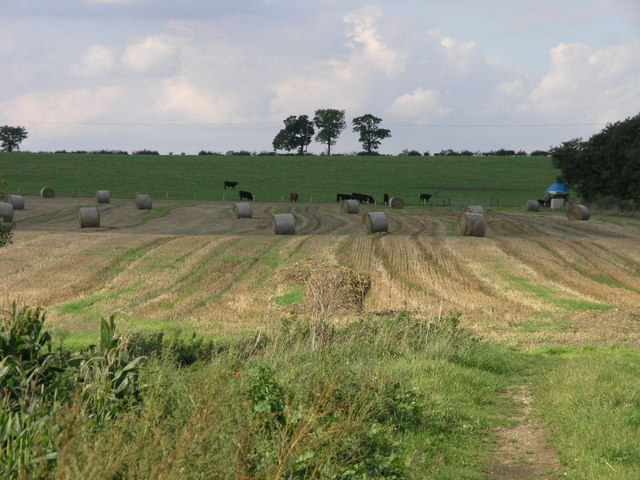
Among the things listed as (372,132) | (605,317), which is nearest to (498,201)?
(605,317)

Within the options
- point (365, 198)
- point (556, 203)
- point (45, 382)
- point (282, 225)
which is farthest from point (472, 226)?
point (556, 203)

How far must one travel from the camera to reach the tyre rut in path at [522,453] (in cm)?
927

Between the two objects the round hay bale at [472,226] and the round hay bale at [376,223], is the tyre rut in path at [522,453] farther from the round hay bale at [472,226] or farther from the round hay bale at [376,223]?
the round hay bale at [376,223]

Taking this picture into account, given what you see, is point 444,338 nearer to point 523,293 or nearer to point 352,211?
point 523,293

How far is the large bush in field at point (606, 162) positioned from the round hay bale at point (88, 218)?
134 feet

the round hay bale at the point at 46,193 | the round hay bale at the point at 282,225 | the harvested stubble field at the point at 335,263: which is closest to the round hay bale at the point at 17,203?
the harvested stubble field at the point at 335,263

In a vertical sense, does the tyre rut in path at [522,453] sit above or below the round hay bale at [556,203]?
below

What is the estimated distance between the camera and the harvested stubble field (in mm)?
22578

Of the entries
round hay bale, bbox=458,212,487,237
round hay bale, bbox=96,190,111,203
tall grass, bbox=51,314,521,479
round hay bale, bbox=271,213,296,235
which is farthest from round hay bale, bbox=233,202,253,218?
tall grass, bbox=51,314,521,479

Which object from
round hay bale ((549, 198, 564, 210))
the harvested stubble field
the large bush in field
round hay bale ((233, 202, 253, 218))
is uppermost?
the large bush in field

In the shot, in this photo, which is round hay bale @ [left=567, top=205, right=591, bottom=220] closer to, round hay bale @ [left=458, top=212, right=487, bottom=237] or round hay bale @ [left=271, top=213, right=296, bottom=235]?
round hay bale @ [left=458, top=212, right=487, bottom=237]

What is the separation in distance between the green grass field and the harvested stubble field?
3591 centimetres

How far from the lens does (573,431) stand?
10383mm

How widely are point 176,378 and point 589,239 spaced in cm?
3530
